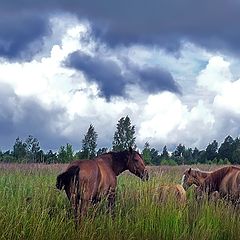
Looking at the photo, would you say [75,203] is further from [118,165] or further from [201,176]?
[201,176]

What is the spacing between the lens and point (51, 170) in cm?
1534

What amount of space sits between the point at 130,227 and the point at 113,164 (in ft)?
8.06

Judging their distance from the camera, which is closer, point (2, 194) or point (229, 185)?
point (2, 194)

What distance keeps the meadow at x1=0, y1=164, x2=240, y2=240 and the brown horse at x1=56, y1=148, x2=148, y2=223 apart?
196 mm

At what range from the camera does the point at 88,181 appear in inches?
397

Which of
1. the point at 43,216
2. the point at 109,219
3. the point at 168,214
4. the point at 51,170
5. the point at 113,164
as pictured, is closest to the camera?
the point at 43,216

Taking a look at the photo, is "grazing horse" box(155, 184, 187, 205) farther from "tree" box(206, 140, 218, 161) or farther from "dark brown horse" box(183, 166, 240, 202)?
"tree" box(206, 140, 218, 161)

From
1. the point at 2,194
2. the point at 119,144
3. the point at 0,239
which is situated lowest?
the point at 0,239

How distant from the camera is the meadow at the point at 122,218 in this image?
839 cm

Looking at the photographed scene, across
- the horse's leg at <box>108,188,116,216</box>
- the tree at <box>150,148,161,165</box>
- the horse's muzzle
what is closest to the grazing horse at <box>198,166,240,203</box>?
the horse's muzzle

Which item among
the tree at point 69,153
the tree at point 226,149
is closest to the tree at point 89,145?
the tree at point 69,153

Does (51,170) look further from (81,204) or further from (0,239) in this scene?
(0,239)

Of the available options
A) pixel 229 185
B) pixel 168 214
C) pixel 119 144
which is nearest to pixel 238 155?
pixel 119 144

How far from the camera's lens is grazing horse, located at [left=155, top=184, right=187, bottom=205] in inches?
413
